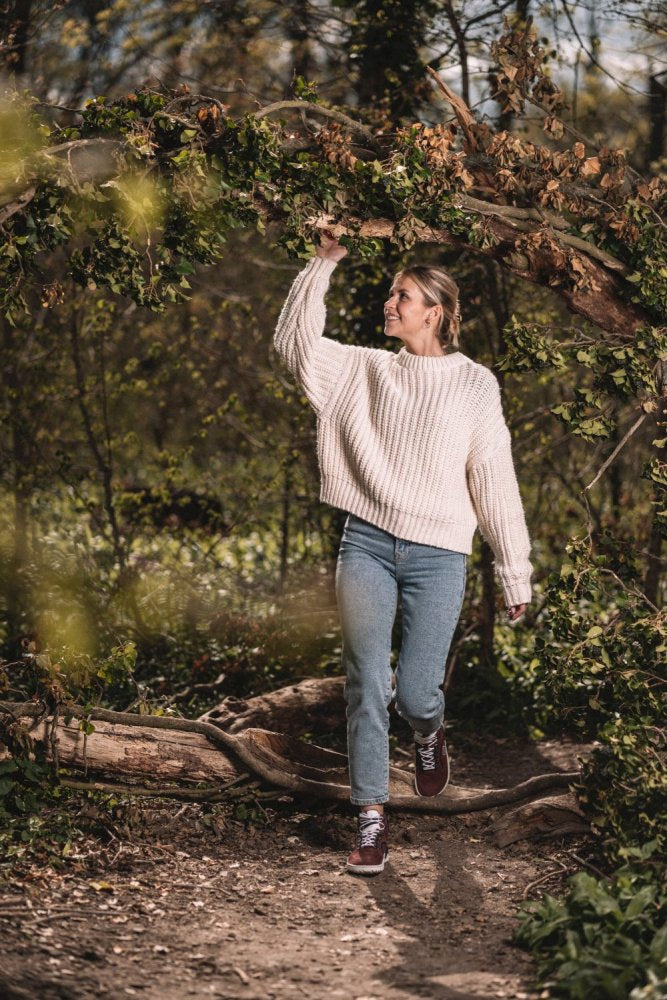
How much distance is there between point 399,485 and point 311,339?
2.14 feet

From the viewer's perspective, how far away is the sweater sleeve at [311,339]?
4008 mm

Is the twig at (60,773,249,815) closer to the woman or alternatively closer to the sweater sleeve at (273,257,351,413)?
the woman

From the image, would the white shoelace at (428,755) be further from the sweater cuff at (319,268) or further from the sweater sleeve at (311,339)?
the sweater cuff at (319,268)

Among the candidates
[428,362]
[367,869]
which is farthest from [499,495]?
[367,869]

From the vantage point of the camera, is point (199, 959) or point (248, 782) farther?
point (248, 782)

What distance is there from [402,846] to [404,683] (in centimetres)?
80

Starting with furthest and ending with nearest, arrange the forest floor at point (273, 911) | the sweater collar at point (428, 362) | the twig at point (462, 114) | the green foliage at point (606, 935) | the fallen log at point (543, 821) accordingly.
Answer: the fallen log at point (543, 821) < the twig at point (462, 114) < the sweater collar at point (428, 362) < the forest floor at point (273, 911) < the green foliage at point (606, 935)

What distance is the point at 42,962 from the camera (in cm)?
319

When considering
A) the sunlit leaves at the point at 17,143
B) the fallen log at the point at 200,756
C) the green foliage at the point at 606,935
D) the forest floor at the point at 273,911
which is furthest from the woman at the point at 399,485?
the sunlit leaves at the point at 17,143

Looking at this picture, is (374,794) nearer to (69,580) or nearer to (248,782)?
(248,782)

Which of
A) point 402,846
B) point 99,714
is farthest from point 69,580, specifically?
point 402,846

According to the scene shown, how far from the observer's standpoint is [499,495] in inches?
163

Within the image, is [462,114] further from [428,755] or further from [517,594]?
[428,755]

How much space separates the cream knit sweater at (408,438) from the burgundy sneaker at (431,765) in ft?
2.64
